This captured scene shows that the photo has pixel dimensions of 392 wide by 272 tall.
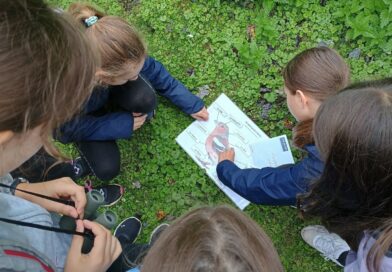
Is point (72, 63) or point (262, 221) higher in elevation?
point (72, 63)

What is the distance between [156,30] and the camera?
3.64m

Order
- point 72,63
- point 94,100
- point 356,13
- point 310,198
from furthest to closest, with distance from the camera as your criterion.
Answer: point 356,13 → point 94,100 → point 310,198 → point 72,63

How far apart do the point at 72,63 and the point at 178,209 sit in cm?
184

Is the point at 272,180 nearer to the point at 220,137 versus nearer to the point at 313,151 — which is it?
the point at 313,151

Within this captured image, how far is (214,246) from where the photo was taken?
1434 millimetres

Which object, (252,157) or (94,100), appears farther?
(252,157)

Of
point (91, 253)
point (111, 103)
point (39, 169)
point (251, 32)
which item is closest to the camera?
point (91, 253)

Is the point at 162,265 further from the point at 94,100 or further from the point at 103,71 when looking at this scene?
the point at 94,100

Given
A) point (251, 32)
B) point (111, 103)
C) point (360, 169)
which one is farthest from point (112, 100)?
point (360, 169)

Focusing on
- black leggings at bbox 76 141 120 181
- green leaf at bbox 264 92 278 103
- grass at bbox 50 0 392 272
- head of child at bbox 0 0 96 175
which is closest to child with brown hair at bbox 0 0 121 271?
head of child at bbox 0 0 96 175

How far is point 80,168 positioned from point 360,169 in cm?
203

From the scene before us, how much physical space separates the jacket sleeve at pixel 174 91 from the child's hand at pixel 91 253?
142 cm

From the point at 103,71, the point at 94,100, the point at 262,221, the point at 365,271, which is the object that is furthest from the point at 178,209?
the point at 365,271

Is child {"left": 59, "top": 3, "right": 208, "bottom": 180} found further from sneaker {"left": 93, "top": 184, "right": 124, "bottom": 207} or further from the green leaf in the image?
the green leaf
